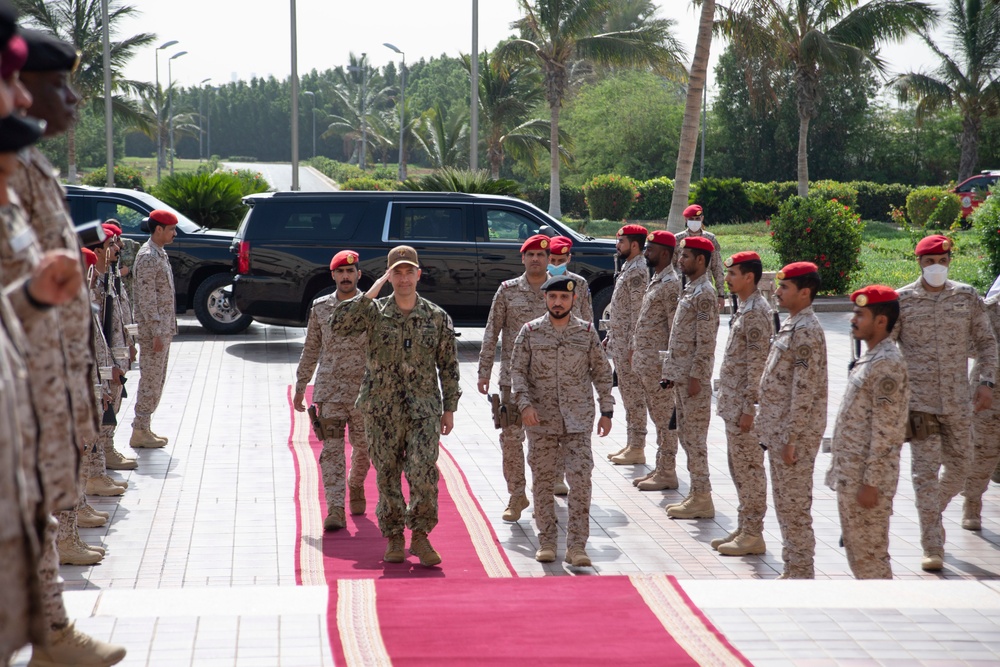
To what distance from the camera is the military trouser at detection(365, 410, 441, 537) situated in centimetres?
659

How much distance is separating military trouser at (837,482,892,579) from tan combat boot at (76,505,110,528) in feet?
15.4

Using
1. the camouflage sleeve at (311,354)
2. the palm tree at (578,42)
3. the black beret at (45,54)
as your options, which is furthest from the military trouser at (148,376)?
the palm tree at (578,42)

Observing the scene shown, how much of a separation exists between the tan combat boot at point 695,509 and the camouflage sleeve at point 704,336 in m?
0.84

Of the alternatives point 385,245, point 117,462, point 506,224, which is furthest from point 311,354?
point 506,224

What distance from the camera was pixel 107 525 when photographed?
746 centimetres

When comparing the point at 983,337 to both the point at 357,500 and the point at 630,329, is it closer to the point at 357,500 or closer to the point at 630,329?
the point at 630,329

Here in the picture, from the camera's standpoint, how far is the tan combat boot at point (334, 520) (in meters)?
7.35

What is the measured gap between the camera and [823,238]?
64.2ft

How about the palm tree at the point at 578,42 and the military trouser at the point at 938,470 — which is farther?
the palm tree at the point at 578,42

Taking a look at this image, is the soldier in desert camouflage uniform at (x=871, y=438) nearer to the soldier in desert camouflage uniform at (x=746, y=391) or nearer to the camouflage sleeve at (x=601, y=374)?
the soldier in desert camouflage uniform at (x=746, y=391)

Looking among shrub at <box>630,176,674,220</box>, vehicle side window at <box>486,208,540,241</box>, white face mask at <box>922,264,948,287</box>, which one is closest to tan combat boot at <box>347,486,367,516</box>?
white face mask at <box>922,264,948,287</box>

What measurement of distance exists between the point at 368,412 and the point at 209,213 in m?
17.3

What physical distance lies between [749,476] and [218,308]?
1144cm

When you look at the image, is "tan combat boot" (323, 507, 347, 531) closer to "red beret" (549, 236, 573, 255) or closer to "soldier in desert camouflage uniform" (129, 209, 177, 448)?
"soldier in desert camouflage uniform" (129, 209, 177, 448)
